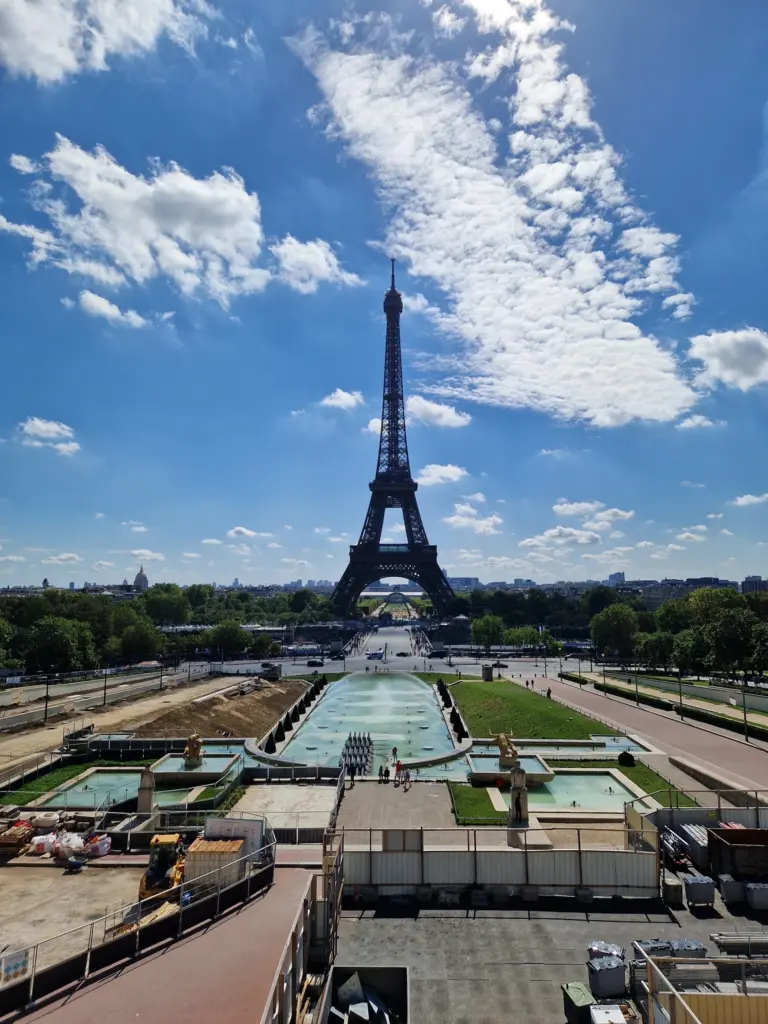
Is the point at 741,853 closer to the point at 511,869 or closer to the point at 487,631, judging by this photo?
the point at 511,869

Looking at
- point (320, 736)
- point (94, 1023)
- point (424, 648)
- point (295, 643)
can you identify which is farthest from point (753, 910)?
point (295, 643)

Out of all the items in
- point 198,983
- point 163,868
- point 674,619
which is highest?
point 674,619

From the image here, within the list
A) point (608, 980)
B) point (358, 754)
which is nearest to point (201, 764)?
point (358, 754)

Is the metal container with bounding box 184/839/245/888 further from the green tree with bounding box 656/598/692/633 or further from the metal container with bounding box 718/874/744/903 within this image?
the green tree with bounding box 656/598/692/633

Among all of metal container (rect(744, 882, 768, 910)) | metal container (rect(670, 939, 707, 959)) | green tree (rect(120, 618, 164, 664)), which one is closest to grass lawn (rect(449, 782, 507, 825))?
metal container (rect(744, 882, 768, 910))

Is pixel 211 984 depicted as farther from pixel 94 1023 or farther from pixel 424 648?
pixel 424 648

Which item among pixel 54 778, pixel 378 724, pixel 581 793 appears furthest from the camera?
pixel 378 724

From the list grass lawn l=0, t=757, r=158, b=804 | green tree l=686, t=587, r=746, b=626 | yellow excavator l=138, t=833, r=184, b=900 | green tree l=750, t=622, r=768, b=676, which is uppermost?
green tree l=686, t=587, r=746, b=626
